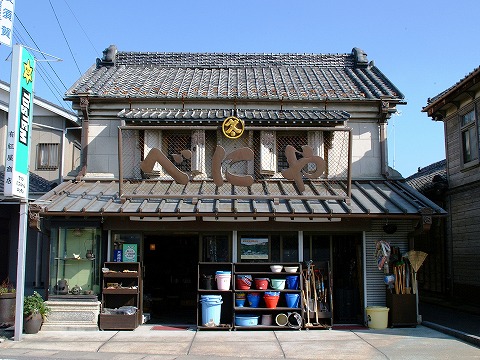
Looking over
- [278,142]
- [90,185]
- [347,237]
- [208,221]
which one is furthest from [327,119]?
[90,185]

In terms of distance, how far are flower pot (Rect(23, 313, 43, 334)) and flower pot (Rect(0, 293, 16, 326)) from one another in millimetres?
1015

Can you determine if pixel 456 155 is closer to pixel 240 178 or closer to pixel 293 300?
pixel 293 300

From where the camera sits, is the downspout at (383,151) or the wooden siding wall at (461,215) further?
the wooden siding wall at (461,215)

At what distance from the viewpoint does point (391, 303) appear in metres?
13.3

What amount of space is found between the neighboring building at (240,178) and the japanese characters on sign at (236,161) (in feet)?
0.11

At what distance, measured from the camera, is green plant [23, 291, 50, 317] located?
40.2ft

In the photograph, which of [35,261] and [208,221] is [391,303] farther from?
[35,261]

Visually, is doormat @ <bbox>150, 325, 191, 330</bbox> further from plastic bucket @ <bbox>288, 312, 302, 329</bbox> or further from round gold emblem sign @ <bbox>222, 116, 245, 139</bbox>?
round gold emblem sign @ <bbox>222, 116, 245, 139</bbox>

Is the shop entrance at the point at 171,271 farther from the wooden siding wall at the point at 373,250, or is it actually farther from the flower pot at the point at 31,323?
the wooden siding wall at the point at 373,250

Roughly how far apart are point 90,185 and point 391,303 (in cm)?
848

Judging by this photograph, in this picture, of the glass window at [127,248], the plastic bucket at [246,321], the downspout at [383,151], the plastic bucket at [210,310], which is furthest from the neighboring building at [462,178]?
the glass window at [127,248]

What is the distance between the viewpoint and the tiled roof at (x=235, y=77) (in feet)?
51.3

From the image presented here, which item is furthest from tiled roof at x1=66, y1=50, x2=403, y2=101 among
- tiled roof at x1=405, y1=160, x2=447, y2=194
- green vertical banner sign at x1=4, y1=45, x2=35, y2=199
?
tiled roof at x1=405, y1=160, x2=447, y2=194

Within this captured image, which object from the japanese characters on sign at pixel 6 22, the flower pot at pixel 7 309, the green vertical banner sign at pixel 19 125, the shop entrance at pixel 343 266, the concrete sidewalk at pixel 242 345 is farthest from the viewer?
the shop entrance at pixel 343 266
